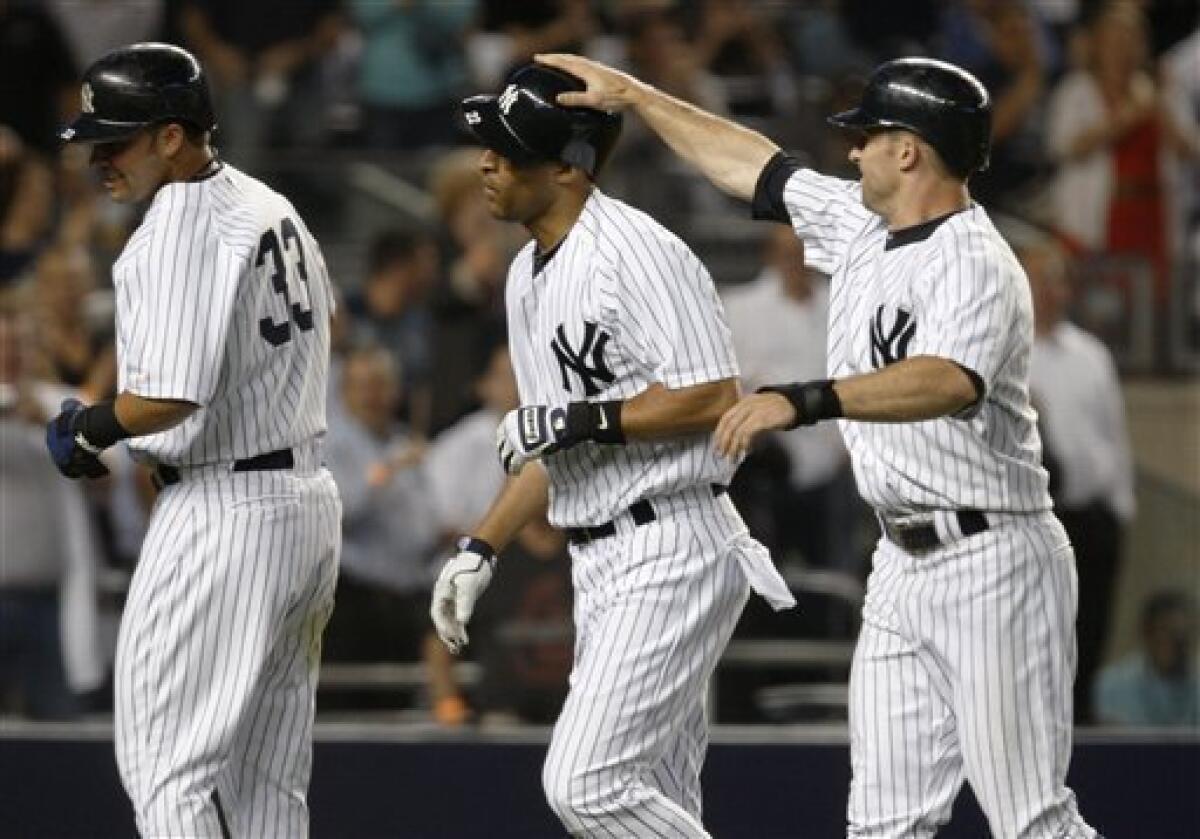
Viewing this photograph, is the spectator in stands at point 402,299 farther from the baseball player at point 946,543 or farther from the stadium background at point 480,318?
the baseball player at point 946,543

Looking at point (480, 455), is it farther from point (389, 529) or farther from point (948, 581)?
point (948, 581)

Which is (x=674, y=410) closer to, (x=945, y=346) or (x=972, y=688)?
(x=945, y=346)

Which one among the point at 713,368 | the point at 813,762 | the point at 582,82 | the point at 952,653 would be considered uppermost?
the point at 582,82

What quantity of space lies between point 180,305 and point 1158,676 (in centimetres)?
489

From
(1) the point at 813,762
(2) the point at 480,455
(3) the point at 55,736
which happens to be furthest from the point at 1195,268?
(3) the point at 55,736

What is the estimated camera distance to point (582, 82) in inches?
258

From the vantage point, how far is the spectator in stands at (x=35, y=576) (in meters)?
9.13

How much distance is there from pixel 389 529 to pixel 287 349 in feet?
10.7

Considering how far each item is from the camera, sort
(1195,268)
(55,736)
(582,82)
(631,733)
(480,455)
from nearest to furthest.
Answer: (631,733), (582,82), (55,736), (480,455), (1195,268)

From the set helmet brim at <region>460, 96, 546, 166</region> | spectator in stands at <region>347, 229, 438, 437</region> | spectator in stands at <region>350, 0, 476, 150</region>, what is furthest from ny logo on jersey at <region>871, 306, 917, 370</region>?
spectator in stands at <region>350, 0, 476, 150</region>

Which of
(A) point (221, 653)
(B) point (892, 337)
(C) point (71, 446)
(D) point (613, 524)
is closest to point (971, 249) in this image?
(B) point (892, 337)

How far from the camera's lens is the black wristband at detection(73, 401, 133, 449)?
20.4 ft

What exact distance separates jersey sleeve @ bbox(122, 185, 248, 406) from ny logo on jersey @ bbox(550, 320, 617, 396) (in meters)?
0.71

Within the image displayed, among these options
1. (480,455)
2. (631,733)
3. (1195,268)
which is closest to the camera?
(631,733)
